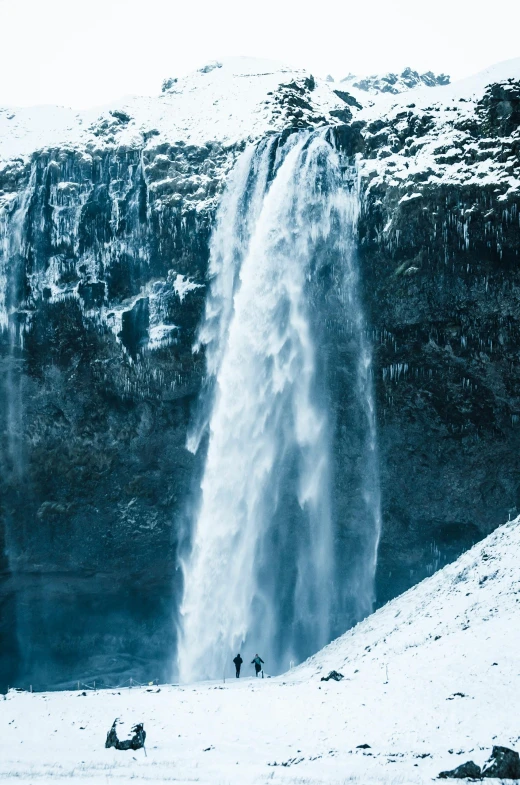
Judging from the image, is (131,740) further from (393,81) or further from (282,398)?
(393,81)

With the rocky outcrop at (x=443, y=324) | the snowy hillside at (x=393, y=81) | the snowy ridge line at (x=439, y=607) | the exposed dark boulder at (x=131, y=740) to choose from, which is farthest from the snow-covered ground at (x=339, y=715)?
the snowy hillside at (x=393, y=81)

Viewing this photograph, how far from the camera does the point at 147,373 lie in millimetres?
49562

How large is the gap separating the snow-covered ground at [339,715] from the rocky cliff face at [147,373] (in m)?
17.9

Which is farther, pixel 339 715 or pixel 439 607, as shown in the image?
pixel 439 607

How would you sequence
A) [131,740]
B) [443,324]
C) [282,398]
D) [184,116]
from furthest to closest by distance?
→ [184,116] → [282,398] → [443,324] → [131,740]

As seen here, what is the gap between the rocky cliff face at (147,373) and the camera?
45969 millimetres

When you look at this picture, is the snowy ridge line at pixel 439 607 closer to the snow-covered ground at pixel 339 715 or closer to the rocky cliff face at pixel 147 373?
the snow-covered ground at pixel 339 715

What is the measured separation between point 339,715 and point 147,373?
103 feet

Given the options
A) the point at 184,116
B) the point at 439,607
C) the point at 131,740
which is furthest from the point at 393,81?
the point at 131,740

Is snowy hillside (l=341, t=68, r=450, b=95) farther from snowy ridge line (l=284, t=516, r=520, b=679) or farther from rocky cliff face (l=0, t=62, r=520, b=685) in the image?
snowy ridge line (l=284, t=516, r=520, b=679)

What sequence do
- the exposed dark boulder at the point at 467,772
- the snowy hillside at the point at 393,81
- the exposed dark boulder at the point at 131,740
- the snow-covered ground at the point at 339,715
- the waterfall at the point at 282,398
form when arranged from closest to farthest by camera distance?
1. the exposed dark boulder at the point at 467,772
2. the snow-covered ground at the point at 339,715
3. the exposed dark boulder at the point at 131,740
4. the waterfall at the point at 282,398
5. the snowy hillside at the point at 393,81

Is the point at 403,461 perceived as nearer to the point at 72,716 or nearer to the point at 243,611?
the point at 243,611

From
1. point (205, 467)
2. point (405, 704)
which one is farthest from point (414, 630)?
point (205, 467)

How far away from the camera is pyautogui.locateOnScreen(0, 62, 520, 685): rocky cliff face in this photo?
151 ft
